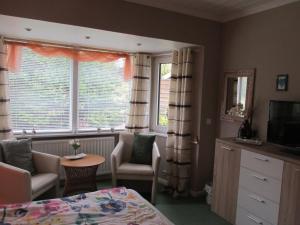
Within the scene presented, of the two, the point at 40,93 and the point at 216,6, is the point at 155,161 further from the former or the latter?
the point at 216,6

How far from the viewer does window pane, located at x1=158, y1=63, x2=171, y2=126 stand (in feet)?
14.1

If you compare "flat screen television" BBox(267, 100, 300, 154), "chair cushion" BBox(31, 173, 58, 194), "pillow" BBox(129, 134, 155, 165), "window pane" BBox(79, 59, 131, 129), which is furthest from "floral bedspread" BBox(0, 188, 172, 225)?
"window pane" BBox(79, 59, 131, 129)

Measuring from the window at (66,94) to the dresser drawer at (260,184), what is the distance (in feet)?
7.96

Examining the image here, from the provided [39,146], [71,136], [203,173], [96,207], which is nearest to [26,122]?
[39,146]

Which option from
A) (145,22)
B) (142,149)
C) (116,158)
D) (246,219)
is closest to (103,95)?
(142,149)

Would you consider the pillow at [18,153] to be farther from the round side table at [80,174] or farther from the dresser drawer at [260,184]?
the dresser drawer at [260,184]

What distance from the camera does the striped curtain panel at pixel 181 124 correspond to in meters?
3.64

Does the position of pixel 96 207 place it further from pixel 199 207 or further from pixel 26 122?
pixel 26 122

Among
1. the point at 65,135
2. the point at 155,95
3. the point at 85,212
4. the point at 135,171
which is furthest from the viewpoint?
the point at 155,95

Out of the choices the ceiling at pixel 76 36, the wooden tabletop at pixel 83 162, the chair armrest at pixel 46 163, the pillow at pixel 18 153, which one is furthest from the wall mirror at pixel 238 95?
the pillow at pixel 18 153

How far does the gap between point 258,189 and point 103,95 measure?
283 cm

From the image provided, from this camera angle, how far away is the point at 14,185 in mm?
2617

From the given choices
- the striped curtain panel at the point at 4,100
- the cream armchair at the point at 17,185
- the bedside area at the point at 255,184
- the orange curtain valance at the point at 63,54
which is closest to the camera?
the bedside area at the point at 255,184

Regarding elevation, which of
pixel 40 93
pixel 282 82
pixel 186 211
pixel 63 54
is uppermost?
pixel 63 54
